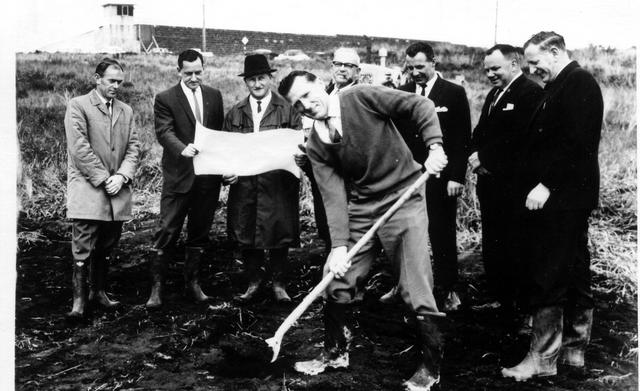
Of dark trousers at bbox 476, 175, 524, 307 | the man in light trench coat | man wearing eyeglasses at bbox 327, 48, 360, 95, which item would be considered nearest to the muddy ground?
dark trousers at bbox 476, 175, 524, 307

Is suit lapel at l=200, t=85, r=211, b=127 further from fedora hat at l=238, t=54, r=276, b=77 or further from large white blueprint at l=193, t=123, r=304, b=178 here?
fedora hat at l=238, t=54, r=276, b=77

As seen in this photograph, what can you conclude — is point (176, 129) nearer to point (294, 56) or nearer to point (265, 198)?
point (265, 198)

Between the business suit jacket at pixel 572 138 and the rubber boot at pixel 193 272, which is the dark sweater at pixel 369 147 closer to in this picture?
the business suit jacket at pixel 572 138

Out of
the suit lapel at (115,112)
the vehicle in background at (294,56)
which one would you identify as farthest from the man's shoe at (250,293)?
the vehicle in background at (294,56)

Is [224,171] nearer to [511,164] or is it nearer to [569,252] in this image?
[511,164]

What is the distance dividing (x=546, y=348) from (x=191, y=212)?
2855 millimetres

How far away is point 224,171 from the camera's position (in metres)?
4.53

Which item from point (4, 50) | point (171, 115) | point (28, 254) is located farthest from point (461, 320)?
point (28, 254)

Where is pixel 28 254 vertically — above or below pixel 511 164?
below

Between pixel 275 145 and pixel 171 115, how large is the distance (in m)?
0.89

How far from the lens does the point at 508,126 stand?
4211mm

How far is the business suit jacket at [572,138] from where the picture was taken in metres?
3.26

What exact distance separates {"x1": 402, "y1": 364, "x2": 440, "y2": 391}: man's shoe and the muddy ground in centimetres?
7

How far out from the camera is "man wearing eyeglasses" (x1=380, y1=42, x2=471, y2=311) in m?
4.41
